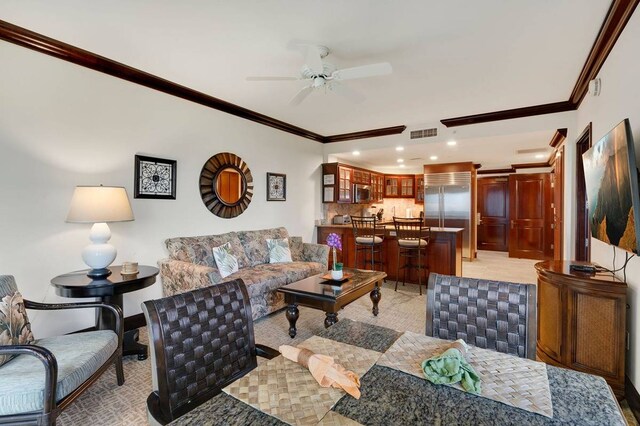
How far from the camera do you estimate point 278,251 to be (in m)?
4.58

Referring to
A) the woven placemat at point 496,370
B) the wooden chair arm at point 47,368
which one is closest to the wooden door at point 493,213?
the woven placemat at point 496,370

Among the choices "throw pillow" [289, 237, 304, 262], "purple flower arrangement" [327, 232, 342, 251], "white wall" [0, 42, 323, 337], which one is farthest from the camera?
"purple flower arrangement" [327, 232, 342, 251]

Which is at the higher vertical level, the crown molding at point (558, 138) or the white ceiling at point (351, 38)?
the white ceiling at point (351, 38)

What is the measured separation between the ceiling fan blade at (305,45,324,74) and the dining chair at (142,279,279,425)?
75.7 inches

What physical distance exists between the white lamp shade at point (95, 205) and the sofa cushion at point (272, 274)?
4.62 feet

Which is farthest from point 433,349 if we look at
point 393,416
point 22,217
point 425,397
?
point 22,217

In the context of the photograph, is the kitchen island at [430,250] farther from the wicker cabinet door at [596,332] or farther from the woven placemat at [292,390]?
the woven placemat at [292,390]

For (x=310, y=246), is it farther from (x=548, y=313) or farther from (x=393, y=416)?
(x=393, y=416)

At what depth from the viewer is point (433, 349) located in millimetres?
1175

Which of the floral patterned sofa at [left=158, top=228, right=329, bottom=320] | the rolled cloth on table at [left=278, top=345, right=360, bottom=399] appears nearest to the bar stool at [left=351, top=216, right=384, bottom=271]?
the floral patterned sofa at [left=158, top=228, right=329, bottom=320]

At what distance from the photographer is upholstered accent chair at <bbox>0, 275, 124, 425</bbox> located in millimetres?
1542

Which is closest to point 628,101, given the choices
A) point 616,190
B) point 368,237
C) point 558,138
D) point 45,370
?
point 616,190

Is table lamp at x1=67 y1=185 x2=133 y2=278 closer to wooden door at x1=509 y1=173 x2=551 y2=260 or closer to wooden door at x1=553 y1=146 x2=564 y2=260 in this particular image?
wooden door at x1=553 y1=146 x2=564 y2=260

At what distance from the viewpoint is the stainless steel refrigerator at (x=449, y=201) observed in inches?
296
